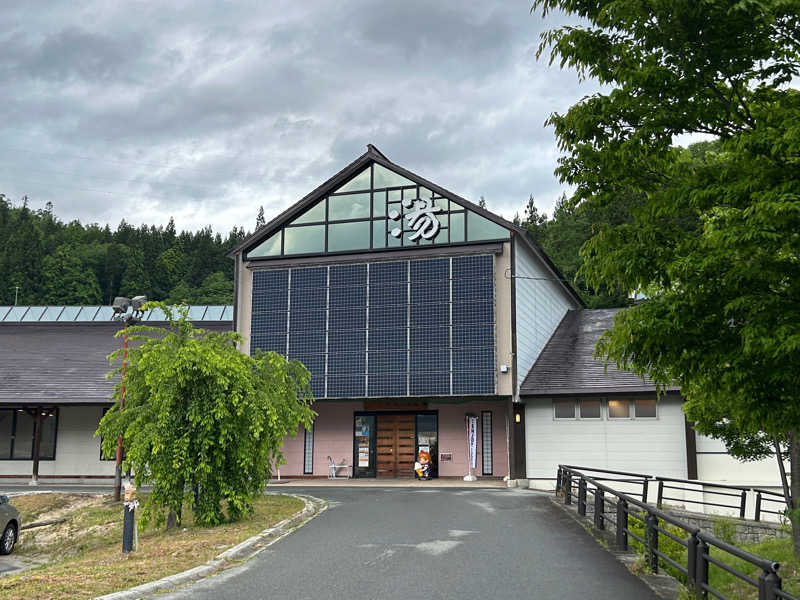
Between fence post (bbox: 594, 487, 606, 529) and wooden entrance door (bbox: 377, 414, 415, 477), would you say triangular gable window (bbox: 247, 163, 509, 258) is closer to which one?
wooden entrance door (bbox: 377, 414, 415, 477)

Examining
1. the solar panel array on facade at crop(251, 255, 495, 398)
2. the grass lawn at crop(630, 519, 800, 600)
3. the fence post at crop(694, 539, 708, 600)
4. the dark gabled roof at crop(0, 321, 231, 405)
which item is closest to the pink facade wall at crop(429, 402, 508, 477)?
the solar panel array on facade at crop(251, 255, 495, 398)

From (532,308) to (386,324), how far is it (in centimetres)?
582

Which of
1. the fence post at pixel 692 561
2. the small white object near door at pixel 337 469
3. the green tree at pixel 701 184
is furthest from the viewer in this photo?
the small white object near door at pixel 337 469

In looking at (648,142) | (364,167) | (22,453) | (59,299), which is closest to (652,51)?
(648,142)

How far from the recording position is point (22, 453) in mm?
30719

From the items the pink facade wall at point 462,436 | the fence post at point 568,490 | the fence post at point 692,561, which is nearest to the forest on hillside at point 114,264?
the pink facade wall at point 462,436

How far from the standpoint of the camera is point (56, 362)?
109 feet

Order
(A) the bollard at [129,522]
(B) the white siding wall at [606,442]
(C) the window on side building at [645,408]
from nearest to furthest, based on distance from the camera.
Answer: (A) the bollard at [129,522]
(B) the white siding wall at [606,442]
(C) the window on side building at [645,408]

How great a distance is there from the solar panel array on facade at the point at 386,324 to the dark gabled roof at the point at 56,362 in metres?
7.64

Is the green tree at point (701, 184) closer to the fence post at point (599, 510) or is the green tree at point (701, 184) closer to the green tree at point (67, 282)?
the fence post at point (599, 510)

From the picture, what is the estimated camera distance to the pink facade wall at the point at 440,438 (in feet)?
93.3

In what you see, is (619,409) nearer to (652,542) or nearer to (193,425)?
(193,425)

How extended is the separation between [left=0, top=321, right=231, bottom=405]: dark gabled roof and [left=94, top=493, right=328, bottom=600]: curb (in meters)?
16.6

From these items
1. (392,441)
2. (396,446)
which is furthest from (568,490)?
(392,441)
